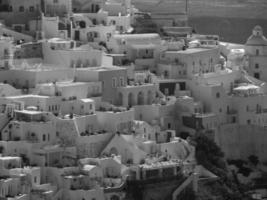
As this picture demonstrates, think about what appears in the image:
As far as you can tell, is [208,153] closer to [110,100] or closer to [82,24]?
[110,100]

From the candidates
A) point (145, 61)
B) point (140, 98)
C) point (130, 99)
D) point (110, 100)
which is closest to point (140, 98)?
point (140, 98)

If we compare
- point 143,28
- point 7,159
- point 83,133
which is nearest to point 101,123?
point 83,133

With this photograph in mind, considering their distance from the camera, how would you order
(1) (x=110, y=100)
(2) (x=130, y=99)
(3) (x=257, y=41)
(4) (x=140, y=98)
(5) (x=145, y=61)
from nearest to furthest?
(1) (x=110, y=100) < (2) (x=130, y=99) < (4) (x=140, y=98) < (5) (x=145, y=61) < (3) (x=257, y=41)

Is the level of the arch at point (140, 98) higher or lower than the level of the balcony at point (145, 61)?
lower

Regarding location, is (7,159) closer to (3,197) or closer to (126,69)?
(3,197)

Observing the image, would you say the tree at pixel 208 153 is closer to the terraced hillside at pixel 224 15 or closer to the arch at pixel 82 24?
the arch at pixel 82 24

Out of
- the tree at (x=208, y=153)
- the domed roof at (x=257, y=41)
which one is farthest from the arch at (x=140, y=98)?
the domed roof at (x=257, y=41)

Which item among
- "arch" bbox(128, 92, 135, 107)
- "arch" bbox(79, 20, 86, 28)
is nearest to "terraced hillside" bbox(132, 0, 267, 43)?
"arch" bbox(79, 20, 86, 28)

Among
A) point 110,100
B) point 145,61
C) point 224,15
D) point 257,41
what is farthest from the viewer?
point 224,15

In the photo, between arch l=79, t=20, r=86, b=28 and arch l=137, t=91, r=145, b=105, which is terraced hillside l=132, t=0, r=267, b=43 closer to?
arch l=79, t=20, r=86, b=28
